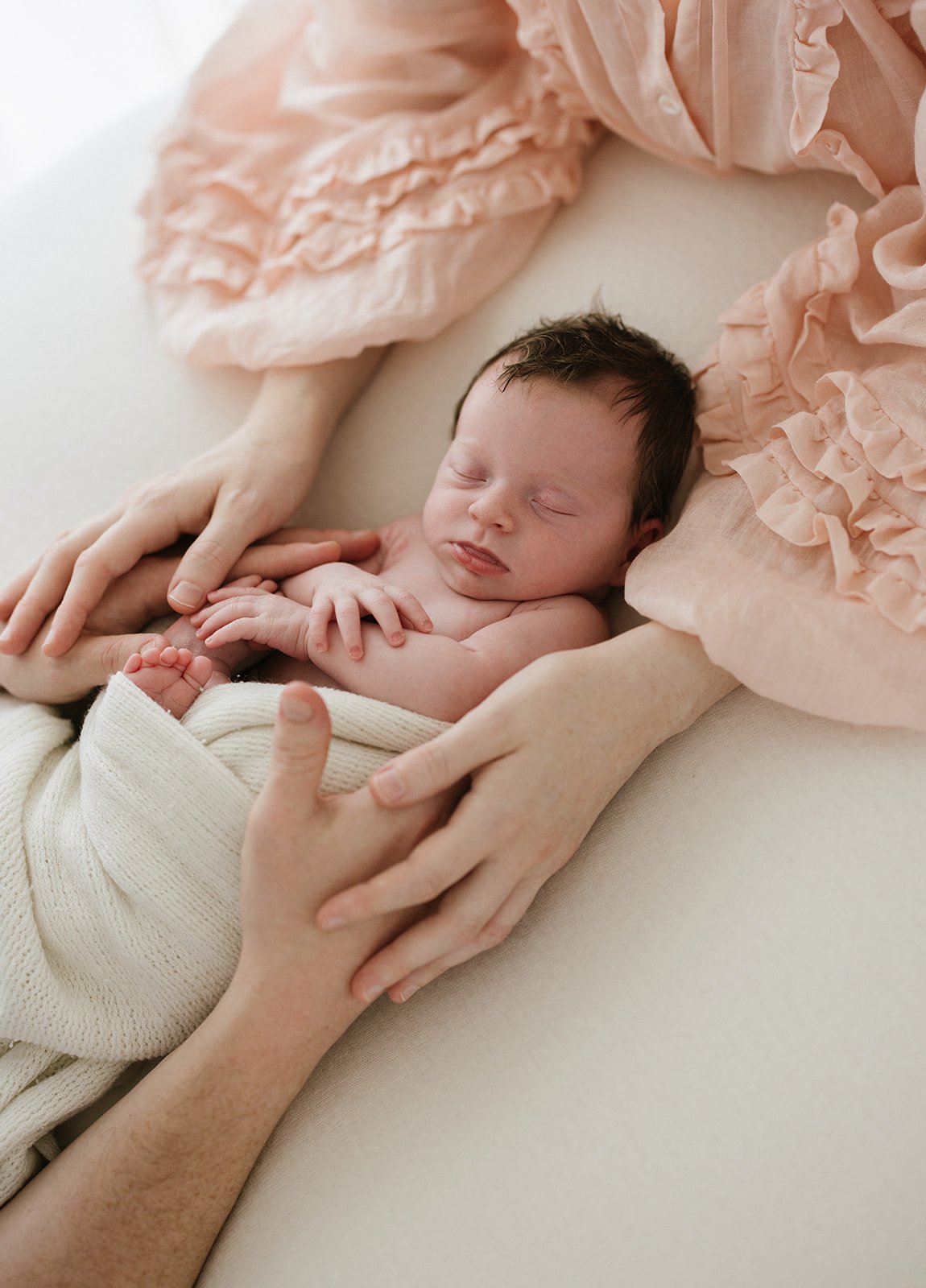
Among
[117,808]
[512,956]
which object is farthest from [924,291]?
[117,808]

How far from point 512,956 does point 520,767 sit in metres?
0.19

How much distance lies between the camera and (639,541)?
1145 millimetres

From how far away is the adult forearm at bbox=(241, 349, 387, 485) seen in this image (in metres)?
1.17

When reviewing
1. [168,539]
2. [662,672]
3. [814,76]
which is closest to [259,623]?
[168,539]

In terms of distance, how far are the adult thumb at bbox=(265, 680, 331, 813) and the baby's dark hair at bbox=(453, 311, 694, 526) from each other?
502 mm

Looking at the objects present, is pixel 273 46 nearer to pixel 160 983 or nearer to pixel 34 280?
pixel 34 280

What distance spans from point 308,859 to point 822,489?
562 millimetres

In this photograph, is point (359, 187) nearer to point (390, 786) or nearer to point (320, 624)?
point (320, 624)

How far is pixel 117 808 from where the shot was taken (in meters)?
0.89

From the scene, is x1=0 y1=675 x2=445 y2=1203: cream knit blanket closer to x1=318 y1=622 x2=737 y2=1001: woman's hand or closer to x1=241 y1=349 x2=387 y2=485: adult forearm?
x1=318 y1=622 x2=737 y2=1001: woman's hand

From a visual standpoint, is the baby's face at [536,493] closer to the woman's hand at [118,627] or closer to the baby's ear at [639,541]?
the baby's ear at [639,541]

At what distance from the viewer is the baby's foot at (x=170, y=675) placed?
3.18 ft

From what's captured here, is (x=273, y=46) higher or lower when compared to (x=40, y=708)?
higher

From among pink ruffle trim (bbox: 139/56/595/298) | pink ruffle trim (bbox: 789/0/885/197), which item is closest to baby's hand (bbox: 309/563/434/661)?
pink ruffle trim (bbox: 139/56/595/298)
